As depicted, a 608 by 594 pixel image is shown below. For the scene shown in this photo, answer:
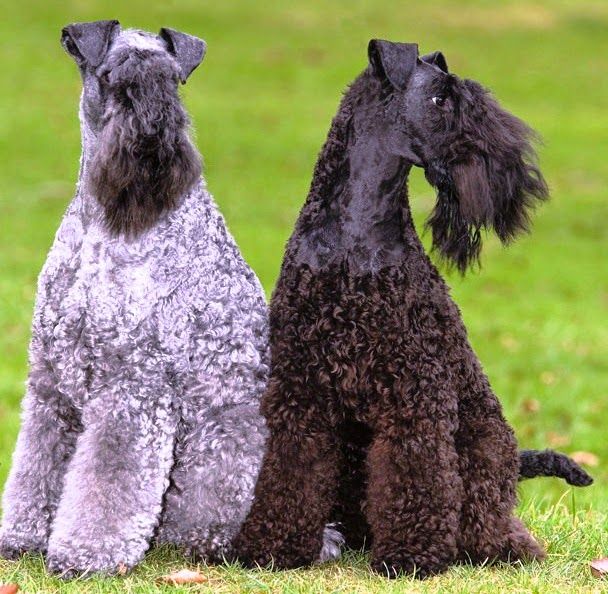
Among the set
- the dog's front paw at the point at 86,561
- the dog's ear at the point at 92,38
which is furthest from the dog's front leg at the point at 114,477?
the dog's ear at the point at 92,38

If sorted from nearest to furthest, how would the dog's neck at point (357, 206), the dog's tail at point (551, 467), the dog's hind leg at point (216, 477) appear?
the dog's neck at point (357, 206) → the dog's hind leg at point (216, 477) → the dog's tail at point (551, 467)

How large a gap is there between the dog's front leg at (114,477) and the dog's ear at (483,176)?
1316 mm

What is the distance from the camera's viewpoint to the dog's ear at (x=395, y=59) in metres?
4.26

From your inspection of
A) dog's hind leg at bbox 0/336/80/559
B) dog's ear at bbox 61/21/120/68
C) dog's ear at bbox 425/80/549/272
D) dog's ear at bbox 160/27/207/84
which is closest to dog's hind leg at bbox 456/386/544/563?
dog's ear at bbox 425/80/549/272

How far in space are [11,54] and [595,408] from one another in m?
19.1

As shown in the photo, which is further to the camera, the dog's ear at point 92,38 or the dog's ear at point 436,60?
the dog's ear at point 436,60

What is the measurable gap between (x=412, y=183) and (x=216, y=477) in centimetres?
1149

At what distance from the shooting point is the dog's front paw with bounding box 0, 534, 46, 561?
451 centimetres

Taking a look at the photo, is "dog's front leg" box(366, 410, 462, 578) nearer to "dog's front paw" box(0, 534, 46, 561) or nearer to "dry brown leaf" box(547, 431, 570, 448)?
"dog's front paw" box(0, 534, 46, 561)

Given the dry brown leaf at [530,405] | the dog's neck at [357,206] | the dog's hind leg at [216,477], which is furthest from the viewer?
the dry brown leaf at [530,405]

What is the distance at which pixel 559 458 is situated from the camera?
4820mm

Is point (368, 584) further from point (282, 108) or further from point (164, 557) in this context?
point (282, 108)

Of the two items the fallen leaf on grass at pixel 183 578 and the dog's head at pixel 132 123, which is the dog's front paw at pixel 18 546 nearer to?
the fallen leaf on grass at pixel 183 578

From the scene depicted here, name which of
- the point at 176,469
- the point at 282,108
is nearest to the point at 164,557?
the point at 176,469
